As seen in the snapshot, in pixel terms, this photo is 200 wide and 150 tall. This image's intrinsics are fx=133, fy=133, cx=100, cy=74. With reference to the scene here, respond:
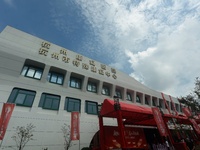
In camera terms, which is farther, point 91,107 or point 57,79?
point 91,107

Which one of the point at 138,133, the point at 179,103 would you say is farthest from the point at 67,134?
the point at 179,103

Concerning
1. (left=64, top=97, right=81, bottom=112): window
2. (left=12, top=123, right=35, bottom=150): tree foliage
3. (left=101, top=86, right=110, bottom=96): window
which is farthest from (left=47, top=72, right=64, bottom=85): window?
(left=101, top=86, right=110, bottom=96): window

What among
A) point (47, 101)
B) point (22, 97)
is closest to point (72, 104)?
point (47, 101)

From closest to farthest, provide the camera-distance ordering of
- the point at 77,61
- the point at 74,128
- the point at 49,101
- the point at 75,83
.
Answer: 1. the point at 74,128
2. the point at 49,101
3. the point at 75,83
4. the point at 77,61

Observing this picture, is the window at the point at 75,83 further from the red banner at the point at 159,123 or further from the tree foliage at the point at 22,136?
the red banner at the point at 159,123

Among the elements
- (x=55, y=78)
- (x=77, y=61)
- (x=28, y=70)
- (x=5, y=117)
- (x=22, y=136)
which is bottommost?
(x=22, y=136)

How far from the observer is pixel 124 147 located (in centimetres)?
741

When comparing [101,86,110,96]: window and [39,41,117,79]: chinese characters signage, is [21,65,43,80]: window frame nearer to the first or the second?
[39,41,117,79]: chinese characters signage

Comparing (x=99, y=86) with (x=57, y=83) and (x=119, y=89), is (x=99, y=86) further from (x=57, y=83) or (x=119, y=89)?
(x=57, y=83)

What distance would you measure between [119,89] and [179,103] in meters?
17.5

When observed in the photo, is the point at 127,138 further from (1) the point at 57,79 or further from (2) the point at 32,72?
(2) the point at 32,72

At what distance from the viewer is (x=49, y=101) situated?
1355cm

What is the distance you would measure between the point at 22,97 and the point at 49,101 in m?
2.45

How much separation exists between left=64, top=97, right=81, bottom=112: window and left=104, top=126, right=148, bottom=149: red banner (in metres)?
5.15
